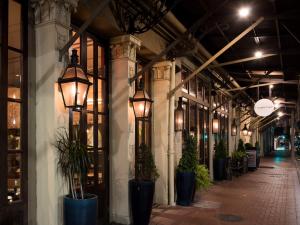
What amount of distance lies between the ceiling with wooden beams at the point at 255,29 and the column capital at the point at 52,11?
10.8 feet

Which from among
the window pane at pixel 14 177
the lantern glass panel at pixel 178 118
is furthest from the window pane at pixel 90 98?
the lantern glass panel at pixel 178 118

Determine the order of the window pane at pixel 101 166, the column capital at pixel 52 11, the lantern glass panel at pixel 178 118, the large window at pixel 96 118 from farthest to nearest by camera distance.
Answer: the lantern glass panel at pixel 178 118
the window pane at pixel 101 166
the large window at pixel 96 118
the column capital at pixel 52 11

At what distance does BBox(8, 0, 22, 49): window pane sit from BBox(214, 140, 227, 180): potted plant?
402 inches

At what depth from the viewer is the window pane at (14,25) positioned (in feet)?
14.9

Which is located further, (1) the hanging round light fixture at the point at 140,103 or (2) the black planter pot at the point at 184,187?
(2) the black planter pot at the point at 184,187

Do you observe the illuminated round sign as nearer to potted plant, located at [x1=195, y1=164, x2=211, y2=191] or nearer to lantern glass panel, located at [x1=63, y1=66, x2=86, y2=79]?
potted plant, located at [x1=195, y1=164, x2=211, y2=191]

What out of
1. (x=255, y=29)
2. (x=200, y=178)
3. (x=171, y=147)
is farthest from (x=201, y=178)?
(x=255, y=29)

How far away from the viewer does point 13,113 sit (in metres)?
4.51

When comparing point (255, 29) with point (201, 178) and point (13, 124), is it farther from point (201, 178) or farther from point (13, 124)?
point (13, 124)

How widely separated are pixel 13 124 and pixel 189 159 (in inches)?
206

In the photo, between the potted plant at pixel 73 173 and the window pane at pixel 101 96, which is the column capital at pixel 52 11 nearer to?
the potted plant at pixel 73 173

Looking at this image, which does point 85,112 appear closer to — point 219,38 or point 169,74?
point 169,74

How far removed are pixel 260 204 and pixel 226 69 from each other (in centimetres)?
664

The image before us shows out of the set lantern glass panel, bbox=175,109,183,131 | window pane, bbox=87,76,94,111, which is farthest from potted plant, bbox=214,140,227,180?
window pane, bbox=87,76,94,111
